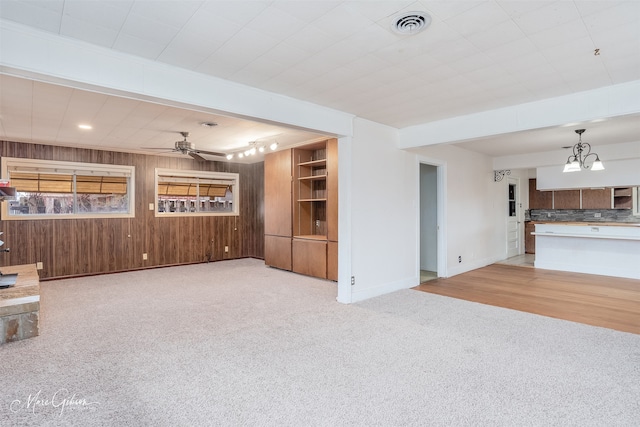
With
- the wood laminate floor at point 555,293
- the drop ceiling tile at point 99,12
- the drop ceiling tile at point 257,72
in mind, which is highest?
the drop ceiling tile at point 257,72

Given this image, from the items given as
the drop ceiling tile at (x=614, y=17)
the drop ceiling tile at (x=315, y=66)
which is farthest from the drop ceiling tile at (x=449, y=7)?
the drop ceiling tile at (x=315, y=66)

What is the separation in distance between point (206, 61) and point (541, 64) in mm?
2766

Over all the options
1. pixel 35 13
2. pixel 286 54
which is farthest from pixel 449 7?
pixel 35 13

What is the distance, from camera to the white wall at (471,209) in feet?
18.9

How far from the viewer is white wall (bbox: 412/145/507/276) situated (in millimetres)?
5758

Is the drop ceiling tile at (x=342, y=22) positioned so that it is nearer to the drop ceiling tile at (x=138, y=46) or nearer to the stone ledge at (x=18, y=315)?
the drop ceiling tile at (x=138, y=46)

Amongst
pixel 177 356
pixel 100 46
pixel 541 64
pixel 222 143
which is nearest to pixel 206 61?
pixel 100 46

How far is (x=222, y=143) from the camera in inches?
227

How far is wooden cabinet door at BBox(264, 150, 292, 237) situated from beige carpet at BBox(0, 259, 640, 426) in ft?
7.79

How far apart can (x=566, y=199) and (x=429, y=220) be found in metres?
4.05

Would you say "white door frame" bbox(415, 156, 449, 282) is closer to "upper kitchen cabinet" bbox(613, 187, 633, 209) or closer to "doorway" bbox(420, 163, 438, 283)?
"doorway" bbox(420, 163, 438, 283)

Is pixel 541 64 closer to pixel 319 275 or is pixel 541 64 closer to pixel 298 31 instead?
pixel 298 31

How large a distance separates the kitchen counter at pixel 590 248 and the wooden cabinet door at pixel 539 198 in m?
2.12

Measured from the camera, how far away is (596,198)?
7.25 m
